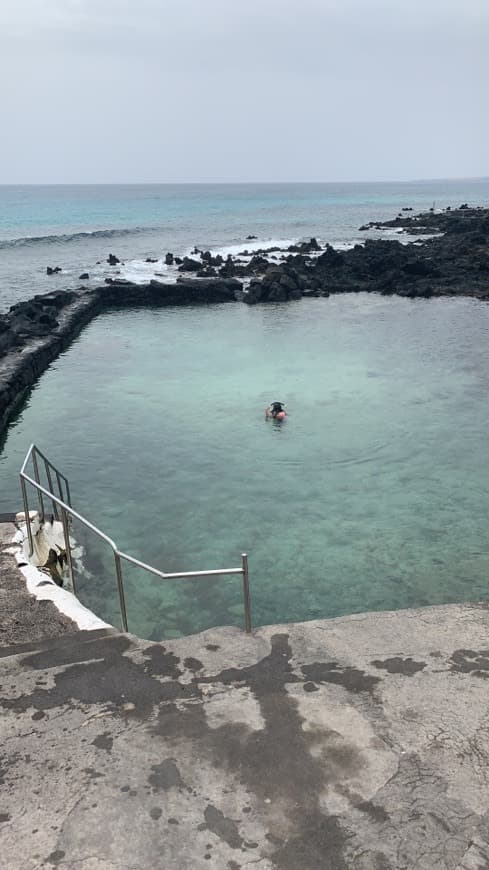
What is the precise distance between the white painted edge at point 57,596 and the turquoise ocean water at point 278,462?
1734 mm

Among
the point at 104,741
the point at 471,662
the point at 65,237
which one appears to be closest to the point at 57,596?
the point at 104,741

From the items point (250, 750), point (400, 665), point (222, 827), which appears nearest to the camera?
point (222, 827)

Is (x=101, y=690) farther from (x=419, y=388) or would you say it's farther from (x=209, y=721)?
(x=419, y=388)

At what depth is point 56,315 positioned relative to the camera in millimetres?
27797

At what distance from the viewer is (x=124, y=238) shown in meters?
71.6

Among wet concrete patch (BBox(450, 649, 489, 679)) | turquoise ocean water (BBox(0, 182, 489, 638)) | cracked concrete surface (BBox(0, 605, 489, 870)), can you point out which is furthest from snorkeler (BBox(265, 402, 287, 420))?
Answer: wet concrete patch (BBox(450, 649, 489, 679))

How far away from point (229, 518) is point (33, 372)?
12.0m

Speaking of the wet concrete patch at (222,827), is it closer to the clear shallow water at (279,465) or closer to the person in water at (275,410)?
the clear shallow water at (279,465)

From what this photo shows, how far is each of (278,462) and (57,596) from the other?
7.28 m

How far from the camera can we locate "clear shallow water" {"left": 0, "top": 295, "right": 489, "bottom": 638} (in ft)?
29.7

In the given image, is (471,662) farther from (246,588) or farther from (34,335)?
(34,335)

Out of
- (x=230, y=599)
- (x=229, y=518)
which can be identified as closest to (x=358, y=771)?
(x=230, y=599)

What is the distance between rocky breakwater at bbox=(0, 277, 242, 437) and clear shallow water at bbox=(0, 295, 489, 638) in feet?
2.21

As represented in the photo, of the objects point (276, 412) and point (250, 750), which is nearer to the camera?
point (250, 750)
